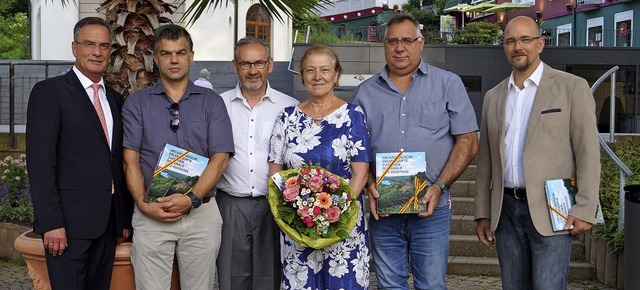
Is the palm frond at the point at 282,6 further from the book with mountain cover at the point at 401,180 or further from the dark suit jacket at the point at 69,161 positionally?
the book with mountain cover at the point at 401,180

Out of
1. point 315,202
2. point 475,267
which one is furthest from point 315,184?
point 475,267

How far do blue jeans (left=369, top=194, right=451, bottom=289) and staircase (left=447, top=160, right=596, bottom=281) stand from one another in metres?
3.37

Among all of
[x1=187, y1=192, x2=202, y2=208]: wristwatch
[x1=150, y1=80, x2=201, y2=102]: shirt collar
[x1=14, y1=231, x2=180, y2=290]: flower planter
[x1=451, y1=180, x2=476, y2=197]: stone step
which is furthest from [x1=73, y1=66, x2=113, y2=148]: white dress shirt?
[x1=451, y1=180, x2=476, y2=197]: stone step

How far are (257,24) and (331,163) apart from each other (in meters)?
24.7

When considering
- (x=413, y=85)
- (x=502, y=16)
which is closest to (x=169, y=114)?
(x=413, y=85)

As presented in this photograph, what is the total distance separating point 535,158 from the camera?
4.50 meters

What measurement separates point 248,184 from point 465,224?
4.20m

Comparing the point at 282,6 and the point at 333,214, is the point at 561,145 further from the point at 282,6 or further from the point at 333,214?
the point at 282,6

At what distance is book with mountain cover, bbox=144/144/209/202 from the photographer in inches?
177

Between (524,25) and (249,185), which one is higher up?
(524,25)

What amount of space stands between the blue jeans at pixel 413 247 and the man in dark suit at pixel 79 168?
60.8 inches

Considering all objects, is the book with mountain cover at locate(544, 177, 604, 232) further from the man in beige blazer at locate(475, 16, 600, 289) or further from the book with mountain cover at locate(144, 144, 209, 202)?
the book with mountain cover at locate(144, 144, 209, 202)

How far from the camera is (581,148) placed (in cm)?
443

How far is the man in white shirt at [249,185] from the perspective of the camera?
4957 mm
